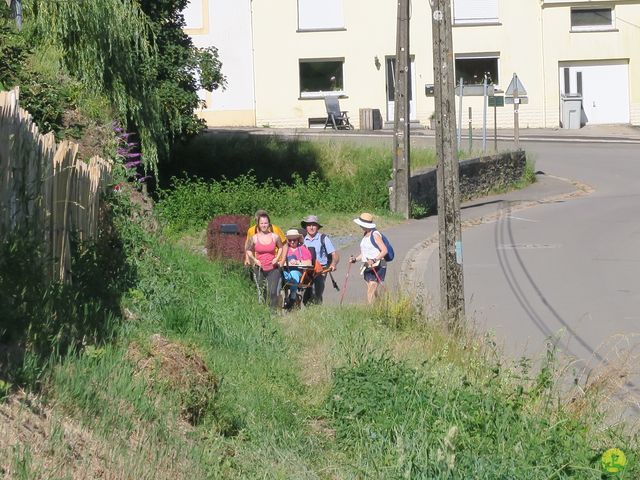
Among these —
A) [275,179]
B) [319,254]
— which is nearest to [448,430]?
Result: [319,254]

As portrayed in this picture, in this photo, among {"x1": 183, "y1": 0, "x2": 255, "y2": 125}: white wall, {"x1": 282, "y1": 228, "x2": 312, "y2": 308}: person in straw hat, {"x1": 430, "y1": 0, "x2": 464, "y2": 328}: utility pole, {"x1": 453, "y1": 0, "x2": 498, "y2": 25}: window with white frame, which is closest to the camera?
{"x1": 430, "y1": 0, "x2": 464, "y2": 328}: utility pole

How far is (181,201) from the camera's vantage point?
25.7 m

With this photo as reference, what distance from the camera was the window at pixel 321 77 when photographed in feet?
165

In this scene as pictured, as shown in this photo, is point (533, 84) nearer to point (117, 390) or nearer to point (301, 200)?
point (301, 200)

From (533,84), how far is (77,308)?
1686 inches

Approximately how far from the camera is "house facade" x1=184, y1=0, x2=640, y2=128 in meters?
49.2

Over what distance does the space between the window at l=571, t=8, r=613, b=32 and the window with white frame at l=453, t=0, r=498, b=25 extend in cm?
346

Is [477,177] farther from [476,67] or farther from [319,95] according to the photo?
[476,67]

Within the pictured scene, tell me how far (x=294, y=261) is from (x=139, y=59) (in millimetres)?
9829

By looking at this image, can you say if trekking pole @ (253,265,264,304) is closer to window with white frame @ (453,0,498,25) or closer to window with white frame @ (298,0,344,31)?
window with white frame @ (298,0,344,31)

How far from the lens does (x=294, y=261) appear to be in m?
14.8

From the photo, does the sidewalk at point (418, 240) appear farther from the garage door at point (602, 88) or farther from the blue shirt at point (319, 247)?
the garage door at point (602, 88)

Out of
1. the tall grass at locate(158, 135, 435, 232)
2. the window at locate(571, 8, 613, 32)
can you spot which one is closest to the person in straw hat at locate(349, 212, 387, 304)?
the tall grass at locate(158, 135, 435, 232)

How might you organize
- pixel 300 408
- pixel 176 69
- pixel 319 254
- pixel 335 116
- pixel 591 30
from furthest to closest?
1. pixel 591 30
2. pixel 335 116
3. pixel 176 69
4. pixel 319 254
5. pixel 300 408
